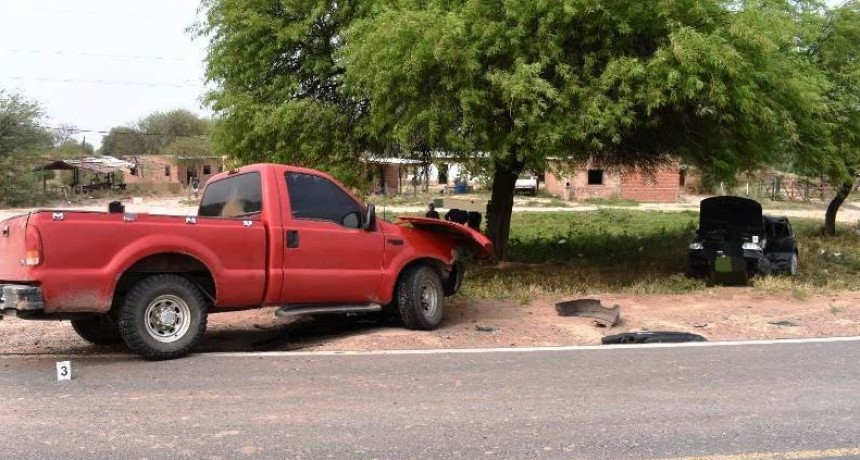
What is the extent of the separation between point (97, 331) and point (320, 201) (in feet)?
8.80

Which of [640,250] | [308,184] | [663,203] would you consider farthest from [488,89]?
[663,203]

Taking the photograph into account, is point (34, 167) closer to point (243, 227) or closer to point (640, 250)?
point (640, 250)

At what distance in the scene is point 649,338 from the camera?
8.63m

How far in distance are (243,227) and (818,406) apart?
5227 millimetres

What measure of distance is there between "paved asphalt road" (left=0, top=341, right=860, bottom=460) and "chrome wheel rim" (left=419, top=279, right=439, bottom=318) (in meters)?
1.53

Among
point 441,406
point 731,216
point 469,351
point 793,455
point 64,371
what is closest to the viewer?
point 793,455

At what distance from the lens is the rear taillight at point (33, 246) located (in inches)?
255

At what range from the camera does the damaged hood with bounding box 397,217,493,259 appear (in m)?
9.40

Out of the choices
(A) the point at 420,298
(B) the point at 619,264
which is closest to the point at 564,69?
(A) the point at 420,298

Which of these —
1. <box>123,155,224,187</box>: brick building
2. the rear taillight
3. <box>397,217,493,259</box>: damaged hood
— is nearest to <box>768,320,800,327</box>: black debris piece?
<box>397,217,493,259</box>: damaged hood

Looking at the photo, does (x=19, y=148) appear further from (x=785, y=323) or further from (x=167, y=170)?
(x=785, y=323)

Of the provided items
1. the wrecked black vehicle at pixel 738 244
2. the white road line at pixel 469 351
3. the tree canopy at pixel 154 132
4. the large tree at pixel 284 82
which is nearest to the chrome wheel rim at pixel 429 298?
the white road line at pixel 469 351

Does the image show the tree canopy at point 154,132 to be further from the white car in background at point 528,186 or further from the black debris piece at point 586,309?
the black debris piece at point 586,309

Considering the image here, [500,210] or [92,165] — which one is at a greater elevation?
[92,165]
